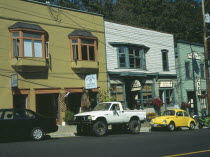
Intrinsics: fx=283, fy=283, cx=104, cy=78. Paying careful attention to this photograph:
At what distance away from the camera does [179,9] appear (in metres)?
45.2

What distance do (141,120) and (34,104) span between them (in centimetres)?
747

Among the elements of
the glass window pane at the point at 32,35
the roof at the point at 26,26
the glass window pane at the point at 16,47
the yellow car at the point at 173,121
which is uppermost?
the roof at the point at 26,26

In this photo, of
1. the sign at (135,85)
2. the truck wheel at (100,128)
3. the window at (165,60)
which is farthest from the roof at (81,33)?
the window at (165,60)

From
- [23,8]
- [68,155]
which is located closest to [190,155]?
[68,155]

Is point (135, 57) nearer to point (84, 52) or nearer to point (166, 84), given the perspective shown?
point (166, 84)

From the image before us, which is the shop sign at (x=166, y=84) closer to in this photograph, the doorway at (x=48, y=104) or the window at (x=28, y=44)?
the doorway at (x=48, y=104)

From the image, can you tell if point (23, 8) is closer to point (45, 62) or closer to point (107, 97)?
point (45, 62)

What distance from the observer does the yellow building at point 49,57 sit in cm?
1883

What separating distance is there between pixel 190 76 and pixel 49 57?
56.5 ft

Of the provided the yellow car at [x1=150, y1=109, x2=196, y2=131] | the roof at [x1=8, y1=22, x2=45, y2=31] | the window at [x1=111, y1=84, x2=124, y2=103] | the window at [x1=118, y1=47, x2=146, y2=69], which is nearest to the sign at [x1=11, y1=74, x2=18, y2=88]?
the roof at [x1=8, y1=22, x2=45, y2=31]

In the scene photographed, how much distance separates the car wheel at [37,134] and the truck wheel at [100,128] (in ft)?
9.72

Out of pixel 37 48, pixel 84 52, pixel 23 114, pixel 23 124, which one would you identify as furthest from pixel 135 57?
pixel 23 124

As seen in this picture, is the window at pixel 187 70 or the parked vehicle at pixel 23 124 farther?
the window at pixel 187 70

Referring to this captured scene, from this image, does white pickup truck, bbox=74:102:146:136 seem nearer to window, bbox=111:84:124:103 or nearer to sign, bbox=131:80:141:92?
window, bbox=111:84:124:103
